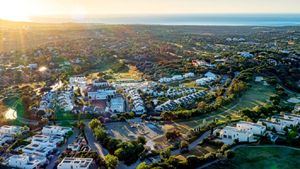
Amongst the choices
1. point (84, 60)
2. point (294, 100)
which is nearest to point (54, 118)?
point (294, 100)

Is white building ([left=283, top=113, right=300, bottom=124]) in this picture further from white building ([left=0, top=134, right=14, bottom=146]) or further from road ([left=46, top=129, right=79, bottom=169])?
white building ([left=0, top=134, right=14, bottom=146])

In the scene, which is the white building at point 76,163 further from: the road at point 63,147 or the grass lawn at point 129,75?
the grass lawn at point 129,75

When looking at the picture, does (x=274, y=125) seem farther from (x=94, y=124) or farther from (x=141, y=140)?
(x=94, y=124)

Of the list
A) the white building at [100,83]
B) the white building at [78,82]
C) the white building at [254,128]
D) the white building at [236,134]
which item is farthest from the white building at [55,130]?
the white building at [100,83]

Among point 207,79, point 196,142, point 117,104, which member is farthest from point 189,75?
point 196,142

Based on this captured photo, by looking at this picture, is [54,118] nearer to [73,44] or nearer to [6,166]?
[6,166]

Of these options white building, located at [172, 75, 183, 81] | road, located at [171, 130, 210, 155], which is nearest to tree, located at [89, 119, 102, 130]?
road, located at [171, 130, 210, 155]

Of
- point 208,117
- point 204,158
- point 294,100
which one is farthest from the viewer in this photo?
point 294,100
